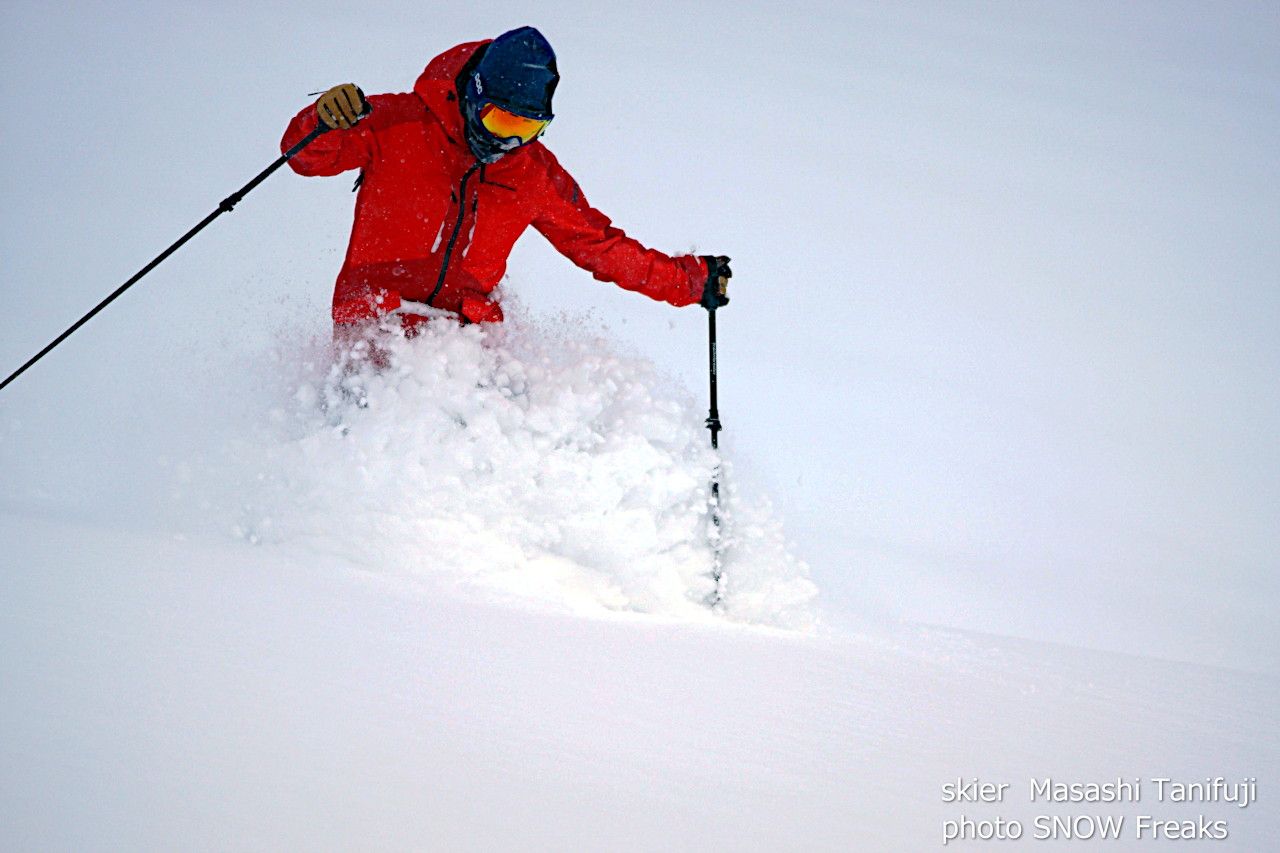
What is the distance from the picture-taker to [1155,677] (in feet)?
10.0

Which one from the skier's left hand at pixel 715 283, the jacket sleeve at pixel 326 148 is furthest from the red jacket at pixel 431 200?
the skier's left hand at pixel 715 283

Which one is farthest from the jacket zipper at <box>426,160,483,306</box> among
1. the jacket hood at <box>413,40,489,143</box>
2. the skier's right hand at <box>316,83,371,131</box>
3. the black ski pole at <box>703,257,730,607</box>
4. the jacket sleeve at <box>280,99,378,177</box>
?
the black ski pole at <box>703,257,730,607</box>

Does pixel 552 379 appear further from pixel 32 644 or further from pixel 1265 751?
pixel 1265 751

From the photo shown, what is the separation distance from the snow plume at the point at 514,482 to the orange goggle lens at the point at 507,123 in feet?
2.70

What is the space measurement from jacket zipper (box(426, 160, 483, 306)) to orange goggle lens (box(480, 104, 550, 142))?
9.6 inches

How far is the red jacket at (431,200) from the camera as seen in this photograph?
315 centimetres

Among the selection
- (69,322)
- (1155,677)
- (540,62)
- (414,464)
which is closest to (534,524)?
(414,464)

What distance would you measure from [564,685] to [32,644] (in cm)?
88

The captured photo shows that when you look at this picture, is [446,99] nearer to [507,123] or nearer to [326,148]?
[507,123]

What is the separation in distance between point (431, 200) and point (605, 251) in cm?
87

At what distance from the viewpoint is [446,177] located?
3.23m

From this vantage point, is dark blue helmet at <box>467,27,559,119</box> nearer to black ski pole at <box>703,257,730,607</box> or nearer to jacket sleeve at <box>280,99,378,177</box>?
jacket sleeve at <box>280,99,378,177</box>

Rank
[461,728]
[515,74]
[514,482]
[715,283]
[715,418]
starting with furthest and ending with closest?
[715,283]
[715,418]
[514,482]
[515,74]
[461,728]

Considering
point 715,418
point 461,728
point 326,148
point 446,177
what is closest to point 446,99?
point 446,177
